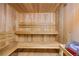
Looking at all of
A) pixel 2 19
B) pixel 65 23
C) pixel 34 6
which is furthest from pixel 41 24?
pixel 2 19

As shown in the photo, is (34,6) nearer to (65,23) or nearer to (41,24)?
(41,24)

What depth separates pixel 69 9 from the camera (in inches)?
136

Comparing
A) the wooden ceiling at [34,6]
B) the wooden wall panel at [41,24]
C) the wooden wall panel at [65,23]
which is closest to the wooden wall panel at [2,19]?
the wooden ceiling at [34,6]

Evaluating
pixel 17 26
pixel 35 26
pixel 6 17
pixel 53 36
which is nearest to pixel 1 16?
pixel 6 17

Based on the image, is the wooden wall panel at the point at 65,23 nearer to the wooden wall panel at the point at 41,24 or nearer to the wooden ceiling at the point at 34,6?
the wooden wall panel at the point at 41,24

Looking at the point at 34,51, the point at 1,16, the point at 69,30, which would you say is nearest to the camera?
the point at 1,16

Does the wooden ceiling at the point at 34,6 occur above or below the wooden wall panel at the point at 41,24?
above

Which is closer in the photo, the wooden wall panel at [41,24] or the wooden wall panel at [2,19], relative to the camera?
the wooden wall panel at [2,19]

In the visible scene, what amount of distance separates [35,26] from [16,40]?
70 centimetres

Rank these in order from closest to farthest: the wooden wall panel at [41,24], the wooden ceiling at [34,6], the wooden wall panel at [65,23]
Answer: the wooden ceiling at [34,6]
the wooden wall panel at [65,23]
the wooden wall panel at [41,24]

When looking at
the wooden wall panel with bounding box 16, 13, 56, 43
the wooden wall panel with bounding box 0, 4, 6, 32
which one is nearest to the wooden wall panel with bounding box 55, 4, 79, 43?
the wooden wall panel with bounding box 16, 13, 56, 43

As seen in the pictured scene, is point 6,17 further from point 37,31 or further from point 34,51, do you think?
point 34,51

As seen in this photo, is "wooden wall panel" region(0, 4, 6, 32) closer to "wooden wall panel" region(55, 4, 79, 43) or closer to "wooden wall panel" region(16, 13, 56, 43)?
"wooden wall panel" region(16, 13, 56, 43)

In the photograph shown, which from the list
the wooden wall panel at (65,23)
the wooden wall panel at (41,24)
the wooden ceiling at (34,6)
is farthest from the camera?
the wooden wall panel at (41,24)
